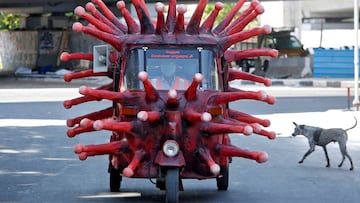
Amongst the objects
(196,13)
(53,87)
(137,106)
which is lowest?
(53,87)

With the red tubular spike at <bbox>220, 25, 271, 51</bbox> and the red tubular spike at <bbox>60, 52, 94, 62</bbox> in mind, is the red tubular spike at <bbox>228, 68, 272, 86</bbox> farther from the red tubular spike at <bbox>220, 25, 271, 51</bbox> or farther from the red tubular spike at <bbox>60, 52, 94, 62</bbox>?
the red tubular spike at <bbox>60, 52, 94, 62</bbox>

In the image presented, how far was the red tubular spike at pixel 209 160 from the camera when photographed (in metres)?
10.2

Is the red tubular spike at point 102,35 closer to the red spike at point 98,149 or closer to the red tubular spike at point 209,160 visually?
the red spike at point 98,149

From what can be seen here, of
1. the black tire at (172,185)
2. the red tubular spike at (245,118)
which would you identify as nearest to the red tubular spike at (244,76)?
the red tubular spike at (245,118)

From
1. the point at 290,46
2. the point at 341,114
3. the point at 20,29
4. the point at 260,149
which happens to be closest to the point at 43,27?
the point at 20,29

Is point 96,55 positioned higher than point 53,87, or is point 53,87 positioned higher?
point 96,55

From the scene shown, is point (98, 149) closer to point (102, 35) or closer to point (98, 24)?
point (102, 35)

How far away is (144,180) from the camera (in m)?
13.7

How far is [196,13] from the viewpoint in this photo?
11.2 metres

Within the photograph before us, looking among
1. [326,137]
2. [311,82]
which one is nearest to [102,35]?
[326,137]

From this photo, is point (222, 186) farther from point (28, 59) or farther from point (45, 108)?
point (28, 59)

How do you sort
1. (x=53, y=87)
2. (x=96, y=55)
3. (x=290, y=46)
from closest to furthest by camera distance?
(x=96, y=55) < (x=53, y=87) < (x=290, y=46)

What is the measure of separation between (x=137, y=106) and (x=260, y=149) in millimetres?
7244

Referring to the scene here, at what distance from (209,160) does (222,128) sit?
0.39 m
